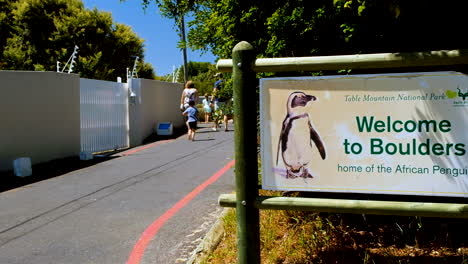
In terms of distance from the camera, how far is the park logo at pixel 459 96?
2727 mm

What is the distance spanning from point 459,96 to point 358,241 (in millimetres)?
1671

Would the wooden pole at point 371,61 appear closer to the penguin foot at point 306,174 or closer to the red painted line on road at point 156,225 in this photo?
the penguin foot at point 306,174

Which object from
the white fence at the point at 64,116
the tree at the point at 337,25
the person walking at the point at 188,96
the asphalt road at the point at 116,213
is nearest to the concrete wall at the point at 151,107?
the white fence at the point at 64,116

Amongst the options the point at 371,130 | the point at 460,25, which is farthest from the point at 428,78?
the point at 460,25

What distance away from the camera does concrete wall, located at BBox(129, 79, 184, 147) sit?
42.9ft

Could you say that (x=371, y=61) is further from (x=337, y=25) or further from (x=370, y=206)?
(x=337, y=25)

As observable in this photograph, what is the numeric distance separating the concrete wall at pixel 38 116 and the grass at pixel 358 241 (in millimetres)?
5799

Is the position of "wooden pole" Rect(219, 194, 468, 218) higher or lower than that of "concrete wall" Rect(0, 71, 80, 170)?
lower

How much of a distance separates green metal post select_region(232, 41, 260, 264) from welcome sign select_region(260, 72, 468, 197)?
0.27ft

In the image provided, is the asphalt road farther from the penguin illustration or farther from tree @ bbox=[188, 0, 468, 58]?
tree @ bbox=[188, 0, 468, 58]

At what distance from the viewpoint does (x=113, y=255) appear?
4.47 m

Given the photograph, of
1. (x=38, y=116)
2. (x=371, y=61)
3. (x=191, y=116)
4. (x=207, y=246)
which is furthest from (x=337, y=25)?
(x=191, y=116)

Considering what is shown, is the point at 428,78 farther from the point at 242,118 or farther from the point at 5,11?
the point at 5,11

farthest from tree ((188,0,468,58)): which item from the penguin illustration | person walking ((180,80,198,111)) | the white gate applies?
person walking ((180,80,198,111))
